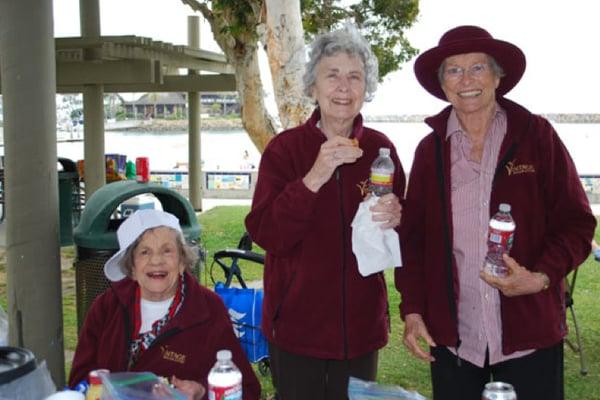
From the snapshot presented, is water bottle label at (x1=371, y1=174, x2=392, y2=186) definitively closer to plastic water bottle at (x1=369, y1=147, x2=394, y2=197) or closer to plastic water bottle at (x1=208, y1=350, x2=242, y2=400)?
plastic water bottle at (x1=369, y1=147, x2=394, y2=197)

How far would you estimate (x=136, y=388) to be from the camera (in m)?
2.00

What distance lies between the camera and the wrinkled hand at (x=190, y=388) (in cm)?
229

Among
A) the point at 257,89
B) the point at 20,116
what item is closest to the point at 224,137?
the point at 257,89

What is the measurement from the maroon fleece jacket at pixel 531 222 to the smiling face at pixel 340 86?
36 centimetres

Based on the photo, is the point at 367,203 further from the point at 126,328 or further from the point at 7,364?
the point at 7,364

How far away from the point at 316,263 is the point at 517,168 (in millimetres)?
778

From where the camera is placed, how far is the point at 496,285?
216 cm

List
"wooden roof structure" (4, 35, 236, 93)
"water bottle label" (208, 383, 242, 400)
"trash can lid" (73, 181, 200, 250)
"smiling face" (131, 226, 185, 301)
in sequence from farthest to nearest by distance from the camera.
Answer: "wooden roof structure" (4, 35, 236, 93) < "trash can lid" (73, 181, 200, 250) < "smiling face" (131, 226, 185, 301) < "water bottle label" (208, 383, 242, 400)

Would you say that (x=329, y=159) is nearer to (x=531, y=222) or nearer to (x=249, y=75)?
(x=531, y=222)

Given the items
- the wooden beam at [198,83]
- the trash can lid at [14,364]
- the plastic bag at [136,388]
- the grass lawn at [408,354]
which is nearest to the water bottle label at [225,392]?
the plastic bag at [136,388]

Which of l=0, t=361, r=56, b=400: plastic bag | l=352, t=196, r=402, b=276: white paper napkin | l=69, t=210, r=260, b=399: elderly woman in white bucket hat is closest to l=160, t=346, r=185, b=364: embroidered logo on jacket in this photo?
l=69, t=210, r=260, b=399: elderly woman in white bucket hat

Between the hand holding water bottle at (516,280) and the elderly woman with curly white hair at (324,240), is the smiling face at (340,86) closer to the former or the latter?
the elderly woman with curly white hair at (324,240)

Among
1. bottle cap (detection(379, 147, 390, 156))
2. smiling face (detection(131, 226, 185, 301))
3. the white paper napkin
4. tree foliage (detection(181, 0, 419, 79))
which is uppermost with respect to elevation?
tree foliage (detection(181, 0, 419, 79))

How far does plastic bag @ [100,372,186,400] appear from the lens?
1.93 metres
